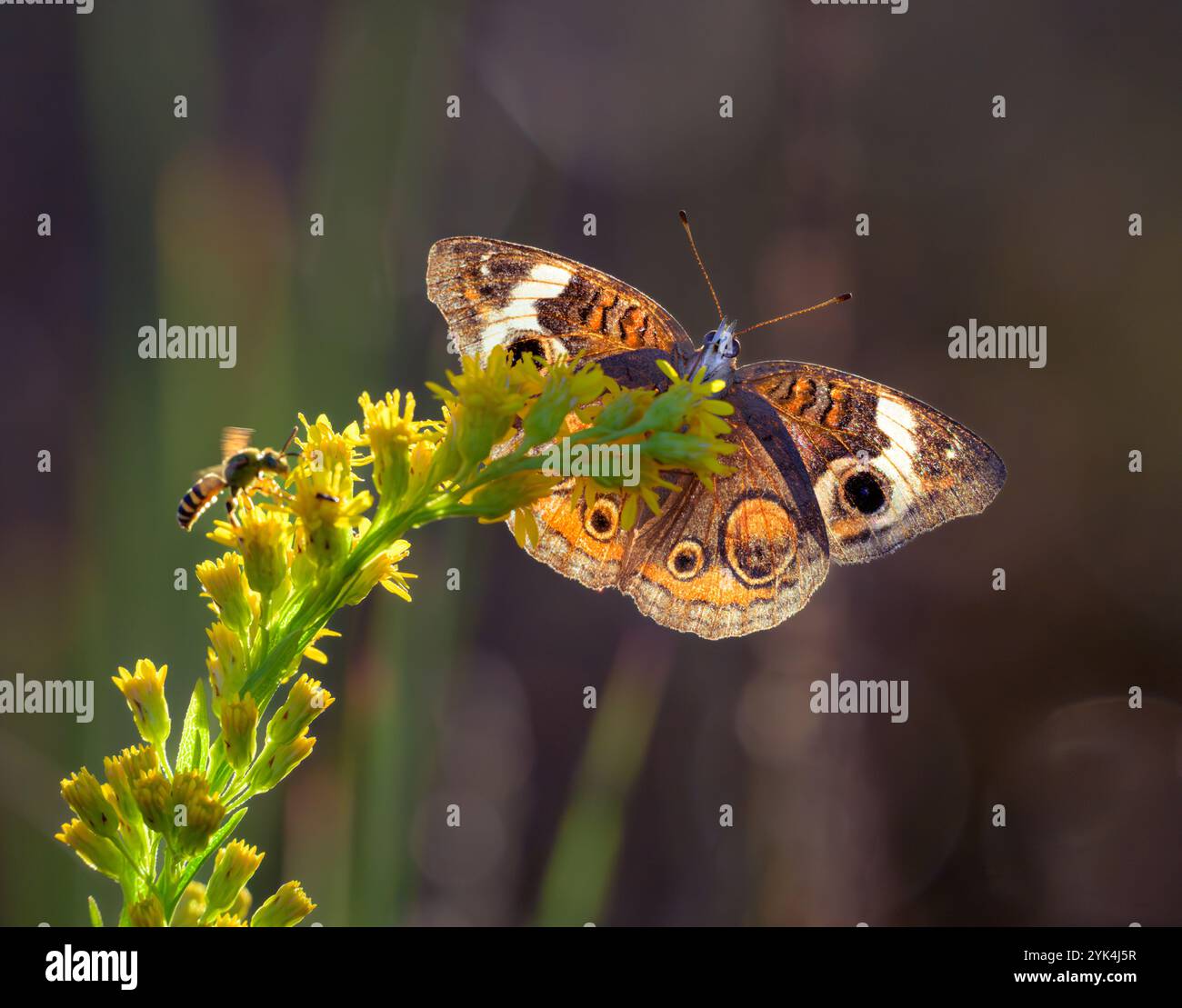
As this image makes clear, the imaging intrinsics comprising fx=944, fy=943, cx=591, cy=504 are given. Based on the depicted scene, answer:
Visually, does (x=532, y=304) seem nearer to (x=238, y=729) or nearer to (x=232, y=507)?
(x=232, y=507)

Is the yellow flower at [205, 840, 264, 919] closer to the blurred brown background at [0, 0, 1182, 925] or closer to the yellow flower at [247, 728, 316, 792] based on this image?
the yellow flower at [247, 728, 316, 792]

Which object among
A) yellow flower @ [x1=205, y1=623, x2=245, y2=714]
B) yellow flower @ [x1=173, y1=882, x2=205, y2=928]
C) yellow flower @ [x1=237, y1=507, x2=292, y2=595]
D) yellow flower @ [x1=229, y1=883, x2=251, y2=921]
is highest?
yellow flower @ [x1=237, y1=507, x2=292, y2=595]

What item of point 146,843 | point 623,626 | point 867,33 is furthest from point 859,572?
point 146,843

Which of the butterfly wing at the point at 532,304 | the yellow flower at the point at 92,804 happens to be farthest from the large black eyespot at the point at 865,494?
the yellow flower at the point at 92,804

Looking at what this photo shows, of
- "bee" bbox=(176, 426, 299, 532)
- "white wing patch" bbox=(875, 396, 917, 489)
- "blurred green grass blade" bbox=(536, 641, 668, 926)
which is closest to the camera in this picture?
"bee" bbox=(176, 426, 299, 532)

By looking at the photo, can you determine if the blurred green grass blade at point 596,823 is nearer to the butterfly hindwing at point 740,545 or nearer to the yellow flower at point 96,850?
the butterfly hindwing at point 740,545

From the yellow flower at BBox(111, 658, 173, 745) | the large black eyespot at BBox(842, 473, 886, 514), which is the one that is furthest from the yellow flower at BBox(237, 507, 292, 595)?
the large black eyespot at BBox(842, 473, 886, 514)

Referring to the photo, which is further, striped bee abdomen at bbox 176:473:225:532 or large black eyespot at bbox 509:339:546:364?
large black eyespot at bbox 509:339:546:364
